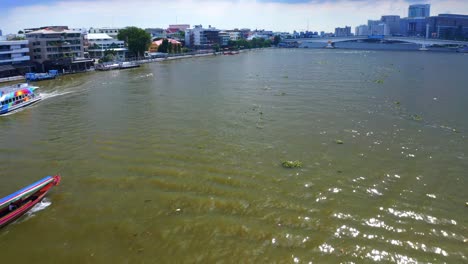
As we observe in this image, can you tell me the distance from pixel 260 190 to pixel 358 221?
4.68 meters

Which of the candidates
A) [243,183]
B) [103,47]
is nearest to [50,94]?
[243,183]

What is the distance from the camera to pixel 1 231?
14.4 meters

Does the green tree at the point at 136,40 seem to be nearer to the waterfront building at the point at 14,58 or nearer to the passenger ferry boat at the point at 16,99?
the waterfront building at the point at 14,58

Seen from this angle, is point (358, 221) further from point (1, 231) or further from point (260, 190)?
point (1, 231)

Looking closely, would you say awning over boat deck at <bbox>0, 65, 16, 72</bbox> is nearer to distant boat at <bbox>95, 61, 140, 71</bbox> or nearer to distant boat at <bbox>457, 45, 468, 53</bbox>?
distant boat at <bbox>95, 61, 140, 71</bbox>

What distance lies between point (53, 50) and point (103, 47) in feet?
99.5

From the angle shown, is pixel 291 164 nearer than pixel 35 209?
No

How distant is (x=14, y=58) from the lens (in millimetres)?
71312

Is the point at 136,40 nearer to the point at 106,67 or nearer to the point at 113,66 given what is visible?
the point at 113,66

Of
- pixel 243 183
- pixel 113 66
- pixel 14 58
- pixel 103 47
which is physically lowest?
pixel 243 183

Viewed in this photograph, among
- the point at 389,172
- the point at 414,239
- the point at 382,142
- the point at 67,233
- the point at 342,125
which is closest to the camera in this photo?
the point at 414,239

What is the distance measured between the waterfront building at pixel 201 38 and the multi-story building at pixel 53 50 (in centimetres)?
9455

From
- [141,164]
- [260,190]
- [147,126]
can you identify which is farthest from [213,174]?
[147,126]

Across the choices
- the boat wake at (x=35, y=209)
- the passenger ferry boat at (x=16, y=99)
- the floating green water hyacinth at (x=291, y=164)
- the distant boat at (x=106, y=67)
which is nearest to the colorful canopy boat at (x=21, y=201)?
the boat wake at (x=35, y=209)
